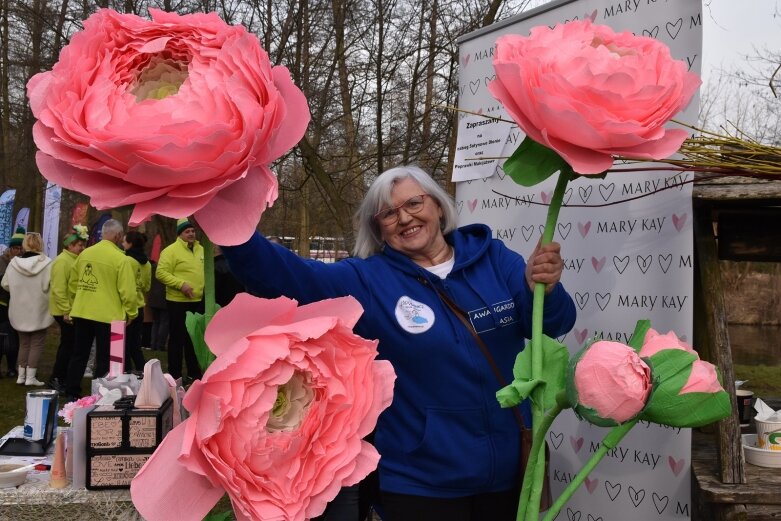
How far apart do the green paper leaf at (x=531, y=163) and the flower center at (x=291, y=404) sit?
34 centimetres

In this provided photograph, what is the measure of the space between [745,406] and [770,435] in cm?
53

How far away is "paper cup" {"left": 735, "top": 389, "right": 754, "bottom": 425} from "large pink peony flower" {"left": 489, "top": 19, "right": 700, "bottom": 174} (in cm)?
200

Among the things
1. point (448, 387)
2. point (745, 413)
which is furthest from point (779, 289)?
point (448, 387)

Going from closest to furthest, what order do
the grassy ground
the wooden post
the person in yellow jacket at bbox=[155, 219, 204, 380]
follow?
the wooden post
the grassy ground
the person in yellow jacket at bbox=[155, 219, 204, 380]

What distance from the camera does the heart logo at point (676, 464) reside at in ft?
6.96

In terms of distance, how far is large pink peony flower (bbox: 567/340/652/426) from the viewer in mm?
743

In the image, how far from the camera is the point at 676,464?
83.9 inches

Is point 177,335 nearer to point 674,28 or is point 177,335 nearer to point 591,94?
point 674,28

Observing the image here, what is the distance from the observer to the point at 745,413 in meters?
2.58

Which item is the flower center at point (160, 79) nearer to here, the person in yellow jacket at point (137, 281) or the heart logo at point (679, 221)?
the heart logo at point (679, 221)

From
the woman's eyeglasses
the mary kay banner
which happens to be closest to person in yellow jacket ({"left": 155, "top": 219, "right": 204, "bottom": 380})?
the mary kay banner

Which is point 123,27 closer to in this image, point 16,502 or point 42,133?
point 42,133

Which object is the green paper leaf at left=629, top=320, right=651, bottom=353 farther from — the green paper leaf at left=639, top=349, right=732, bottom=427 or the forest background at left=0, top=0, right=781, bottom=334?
the forest background at left=0, top=0, right=781, bottom=334

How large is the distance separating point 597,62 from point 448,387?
128cm
